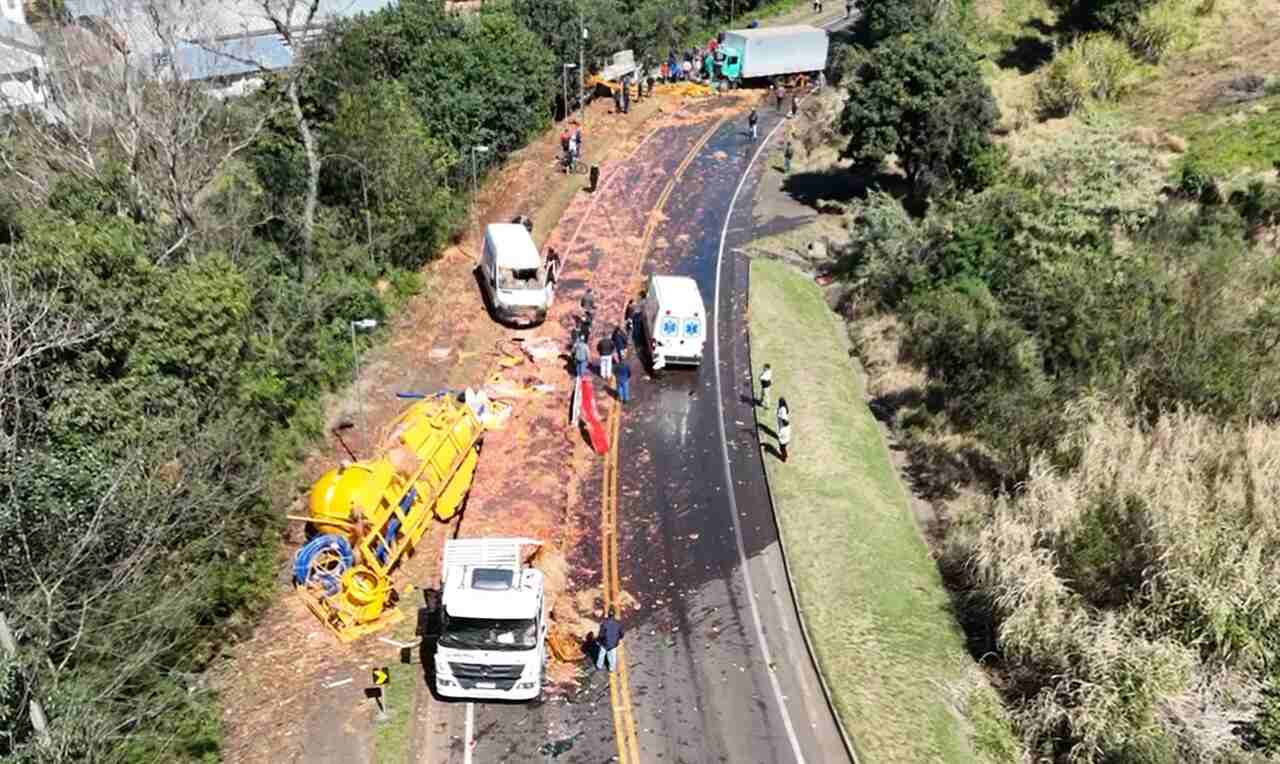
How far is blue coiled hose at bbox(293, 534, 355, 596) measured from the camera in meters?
22.2

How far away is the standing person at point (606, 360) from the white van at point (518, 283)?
131 inches

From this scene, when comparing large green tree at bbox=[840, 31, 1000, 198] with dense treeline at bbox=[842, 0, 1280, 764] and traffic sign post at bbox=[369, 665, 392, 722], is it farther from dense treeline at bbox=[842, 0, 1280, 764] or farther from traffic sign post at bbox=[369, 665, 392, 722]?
traffic sign post at bbox=[369, 665, 392, 722]

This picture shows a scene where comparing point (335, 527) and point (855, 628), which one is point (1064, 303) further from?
point (335, 527)

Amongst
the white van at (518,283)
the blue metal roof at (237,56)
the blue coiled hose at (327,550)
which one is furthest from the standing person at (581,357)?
the blue metal roof at (237,56)

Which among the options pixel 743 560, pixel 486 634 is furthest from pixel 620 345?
pixel 486 634

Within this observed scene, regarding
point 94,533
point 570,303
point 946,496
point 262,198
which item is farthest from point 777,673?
point 262,198

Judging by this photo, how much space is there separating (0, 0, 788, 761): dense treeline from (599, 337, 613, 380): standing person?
26.6ft

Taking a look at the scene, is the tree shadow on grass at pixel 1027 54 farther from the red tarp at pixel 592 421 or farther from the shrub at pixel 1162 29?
the red tarp at pixel 592 421

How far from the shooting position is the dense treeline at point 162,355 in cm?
1723

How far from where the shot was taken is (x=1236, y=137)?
4234cm

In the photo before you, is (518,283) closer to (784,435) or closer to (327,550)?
(784,435)

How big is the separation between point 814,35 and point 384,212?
37625mm

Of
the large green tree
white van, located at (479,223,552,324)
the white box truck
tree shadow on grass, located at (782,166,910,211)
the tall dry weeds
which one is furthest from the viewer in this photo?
the white box truck

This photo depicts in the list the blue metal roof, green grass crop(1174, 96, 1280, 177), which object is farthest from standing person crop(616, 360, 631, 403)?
green grass crop(1174, 96, 1280, 177)
